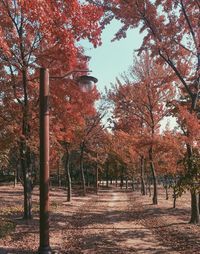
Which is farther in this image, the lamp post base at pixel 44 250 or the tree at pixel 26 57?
the tree at pixel 26 57

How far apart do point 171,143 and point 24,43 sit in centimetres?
819

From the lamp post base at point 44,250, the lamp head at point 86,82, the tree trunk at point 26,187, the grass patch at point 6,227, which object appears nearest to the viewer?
the lamp post base at point 44,250

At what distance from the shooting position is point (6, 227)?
13.7 meters

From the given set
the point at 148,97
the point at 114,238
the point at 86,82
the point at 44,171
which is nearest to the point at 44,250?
the point at 44,171

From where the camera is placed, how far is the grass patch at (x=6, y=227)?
1261 centimetres

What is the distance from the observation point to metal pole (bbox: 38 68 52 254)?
6.77 metres

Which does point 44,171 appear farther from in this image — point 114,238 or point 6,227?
point 6,227

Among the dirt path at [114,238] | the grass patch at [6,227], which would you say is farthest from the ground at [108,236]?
the grass patch at [6,227]

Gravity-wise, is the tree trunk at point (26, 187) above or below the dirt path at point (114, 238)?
above

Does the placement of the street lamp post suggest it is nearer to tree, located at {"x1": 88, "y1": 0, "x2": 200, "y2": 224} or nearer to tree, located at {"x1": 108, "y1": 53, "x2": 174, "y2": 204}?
tree, located at {"x1": 88, "y1": 0, "x2": 200, "y2": 224}

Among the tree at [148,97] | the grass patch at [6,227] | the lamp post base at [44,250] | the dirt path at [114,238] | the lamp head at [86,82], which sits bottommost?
the dirt path at [114,238]

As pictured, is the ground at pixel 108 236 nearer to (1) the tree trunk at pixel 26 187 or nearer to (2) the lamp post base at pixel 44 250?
(1) the tree trunk at pixel 26 187

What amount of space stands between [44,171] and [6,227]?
762 cm

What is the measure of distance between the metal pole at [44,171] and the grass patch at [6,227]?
5.91 meters
